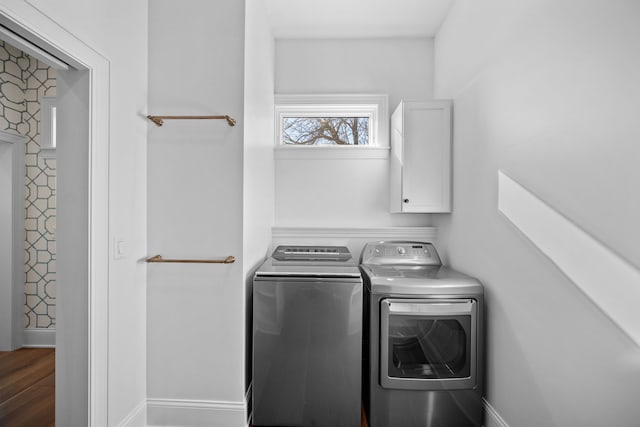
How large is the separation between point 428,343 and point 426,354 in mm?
64

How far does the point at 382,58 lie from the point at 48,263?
133 inches

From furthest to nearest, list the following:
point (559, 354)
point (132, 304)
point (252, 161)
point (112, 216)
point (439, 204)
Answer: point (439, 204)
point (252, 161)
point (132, 304)
point (112, 216)
point (559, 354)

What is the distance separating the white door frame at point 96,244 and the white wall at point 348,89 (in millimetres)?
1477

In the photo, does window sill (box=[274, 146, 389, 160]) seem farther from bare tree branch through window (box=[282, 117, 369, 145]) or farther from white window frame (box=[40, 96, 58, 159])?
white window frame (box=[40, 96, 58, 159])

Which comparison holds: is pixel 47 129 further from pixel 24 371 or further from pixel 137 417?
pixel 137 417

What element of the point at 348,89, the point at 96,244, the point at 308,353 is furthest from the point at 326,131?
the point at 96,244

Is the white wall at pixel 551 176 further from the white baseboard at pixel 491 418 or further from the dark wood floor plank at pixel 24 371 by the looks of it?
the dark wood floor plank at pixel 24 371

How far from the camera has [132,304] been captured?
5.70 feet

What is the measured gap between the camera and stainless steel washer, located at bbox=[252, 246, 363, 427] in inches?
71.8

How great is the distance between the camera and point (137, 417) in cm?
177

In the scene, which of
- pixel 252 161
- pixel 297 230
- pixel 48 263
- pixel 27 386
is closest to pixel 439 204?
pixel 297 230

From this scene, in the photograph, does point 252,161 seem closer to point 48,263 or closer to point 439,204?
point 439,204

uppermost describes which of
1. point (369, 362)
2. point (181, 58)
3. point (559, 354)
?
point (181, 58)

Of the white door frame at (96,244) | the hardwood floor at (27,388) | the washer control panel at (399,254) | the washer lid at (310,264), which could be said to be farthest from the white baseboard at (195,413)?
the washer control panel at (399,254)
